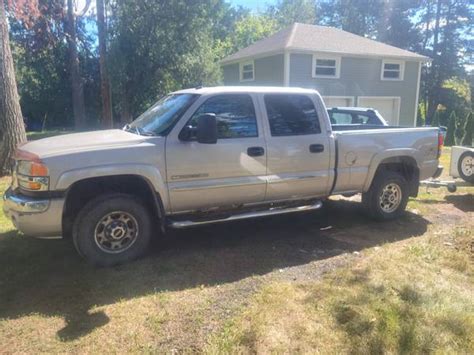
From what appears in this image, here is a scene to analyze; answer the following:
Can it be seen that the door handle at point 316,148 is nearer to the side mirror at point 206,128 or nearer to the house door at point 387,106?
the side mirror at point 206,128

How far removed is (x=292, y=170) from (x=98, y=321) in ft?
9.78

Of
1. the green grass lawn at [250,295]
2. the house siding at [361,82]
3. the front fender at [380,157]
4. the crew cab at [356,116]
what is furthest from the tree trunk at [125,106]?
the front fender at [380,157]

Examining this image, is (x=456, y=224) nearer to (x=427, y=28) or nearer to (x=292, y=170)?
(x=292, y=170)

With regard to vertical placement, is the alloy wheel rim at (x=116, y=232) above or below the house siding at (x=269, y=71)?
below

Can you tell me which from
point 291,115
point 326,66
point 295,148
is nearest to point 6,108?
point 291,115

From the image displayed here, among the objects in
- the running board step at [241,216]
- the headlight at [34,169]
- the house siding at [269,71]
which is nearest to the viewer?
the headlight at [34,169]

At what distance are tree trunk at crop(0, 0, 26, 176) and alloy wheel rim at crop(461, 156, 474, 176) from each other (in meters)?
9.35

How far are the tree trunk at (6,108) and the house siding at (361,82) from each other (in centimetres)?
1383

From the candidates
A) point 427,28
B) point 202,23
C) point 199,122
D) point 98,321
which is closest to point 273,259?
point 199,122

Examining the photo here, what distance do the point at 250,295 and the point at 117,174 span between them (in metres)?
1.87

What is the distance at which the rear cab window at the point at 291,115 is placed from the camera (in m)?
5.31

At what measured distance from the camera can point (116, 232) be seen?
4.56 meters

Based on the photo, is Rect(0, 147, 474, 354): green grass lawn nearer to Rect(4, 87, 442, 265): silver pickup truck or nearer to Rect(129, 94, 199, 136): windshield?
Rect(4, 87, 442, 265): silver pickup truck

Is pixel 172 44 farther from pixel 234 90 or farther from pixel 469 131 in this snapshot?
pixel 234 90
